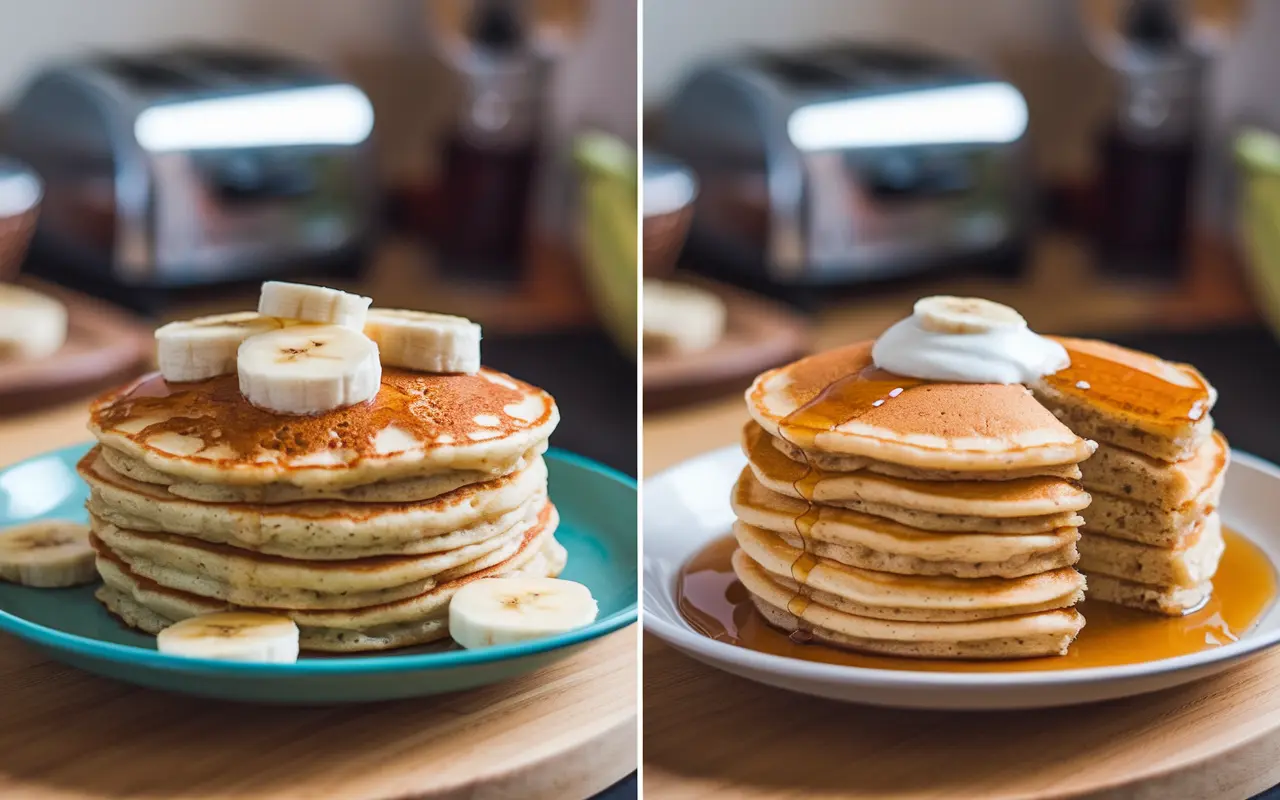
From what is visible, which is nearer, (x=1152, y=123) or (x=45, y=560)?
(x=45, y=560)

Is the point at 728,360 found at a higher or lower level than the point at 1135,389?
lower

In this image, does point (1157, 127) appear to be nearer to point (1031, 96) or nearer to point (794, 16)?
point (1031, 96)

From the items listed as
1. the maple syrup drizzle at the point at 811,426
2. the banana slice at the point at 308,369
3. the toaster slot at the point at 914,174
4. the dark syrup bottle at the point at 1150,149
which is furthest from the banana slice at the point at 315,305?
the dark syrup bottle at the point at 1150,149

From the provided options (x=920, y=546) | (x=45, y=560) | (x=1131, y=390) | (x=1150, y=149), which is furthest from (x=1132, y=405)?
(x=1150, y=149)

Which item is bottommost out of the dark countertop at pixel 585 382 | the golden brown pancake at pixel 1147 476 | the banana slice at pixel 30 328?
the dark countertop at pixel 585 382

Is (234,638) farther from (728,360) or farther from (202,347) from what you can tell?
(728,360)

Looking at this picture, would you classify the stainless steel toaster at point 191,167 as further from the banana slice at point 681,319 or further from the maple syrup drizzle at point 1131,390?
the maple syrup drizzle at point 1131,390
